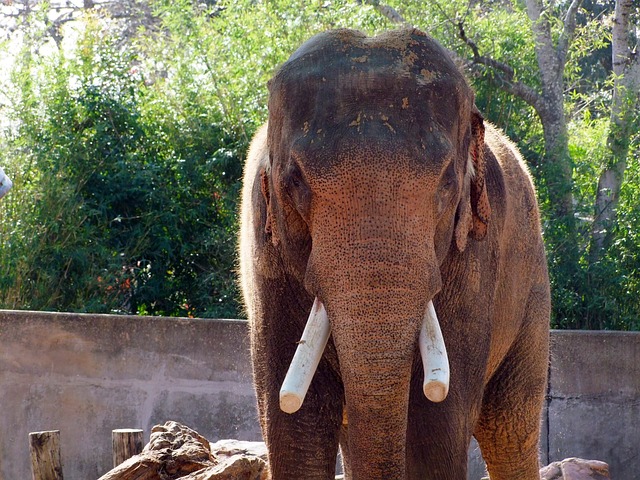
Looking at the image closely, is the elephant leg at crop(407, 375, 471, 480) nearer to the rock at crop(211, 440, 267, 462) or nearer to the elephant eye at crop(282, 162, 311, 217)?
the elephant eye at crop(282, 162, 311, 217)

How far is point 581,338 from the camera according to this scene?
7.56 meters

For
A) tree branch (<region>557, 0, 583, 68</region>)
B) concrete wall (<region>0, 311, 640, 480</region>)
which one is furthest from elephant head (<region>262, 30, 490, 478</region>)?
tree branch (<region>557, 0, 583, 68</region>)

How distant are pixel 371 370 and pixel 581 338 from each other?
4.40 meters

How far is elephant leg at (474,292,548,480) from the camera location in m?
5.37

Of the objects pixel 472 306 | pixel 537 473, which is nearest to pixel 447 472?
pixel 472 306

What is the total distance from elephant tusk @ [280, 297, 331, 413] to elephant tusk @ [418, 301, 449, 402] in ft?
1.03

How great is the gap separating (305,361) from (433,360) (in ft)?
1.30

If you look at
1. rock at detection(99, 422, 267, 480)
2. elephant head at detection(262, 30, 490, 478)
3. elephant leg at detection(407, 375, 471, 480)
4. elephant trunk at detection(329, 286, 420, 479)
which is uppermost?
elephant head at detection(262, 30, 490, 478)

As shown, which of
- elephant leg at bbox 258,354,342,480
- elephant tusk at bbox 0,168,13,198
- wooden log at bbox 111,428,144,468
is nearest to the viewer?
elephant tusk at bbox 0,168,13,198

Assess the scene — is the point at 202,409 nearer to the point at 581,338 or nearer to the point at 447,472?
the point at 581,338

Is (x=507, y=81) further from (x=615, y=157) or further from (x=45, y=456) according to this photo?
(x=45, y=456)

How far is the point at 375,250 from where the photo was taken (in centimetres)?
349

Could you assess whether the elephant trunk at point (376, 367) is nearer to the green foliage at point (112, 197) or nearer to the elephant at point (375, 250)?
the elephant at point (375, 250)

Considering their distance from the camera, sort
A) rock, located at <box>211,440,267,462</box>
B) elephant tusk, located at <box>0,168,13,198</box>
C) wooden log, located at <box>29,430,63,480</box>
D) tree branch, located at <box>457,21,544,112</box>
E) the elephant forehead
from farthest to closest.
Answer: tree branch, located at <box>457,21,544,112</box>, rock, located at <box>211,440,267,462</box>, wooden log, located at <box>29,430,63,480</box>, elephant tusk, located at <box>0,168,13,198</box>, the elephant forehead
